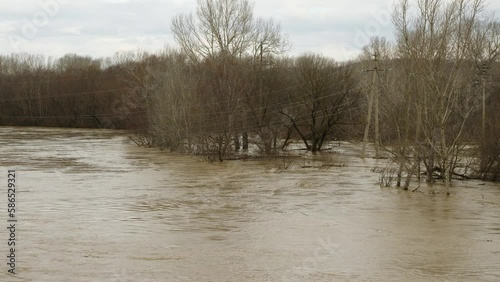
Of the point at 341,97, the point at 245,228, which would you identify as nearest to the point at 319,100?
the point at 341,97

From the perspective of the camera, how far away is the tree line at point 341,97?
22.7 metres

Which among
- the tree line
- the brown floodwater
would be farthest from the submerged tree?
the brown floodwater

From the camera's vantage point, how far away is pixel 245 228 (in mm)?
15922

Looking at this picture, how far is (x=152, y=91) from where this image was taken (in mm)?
49719

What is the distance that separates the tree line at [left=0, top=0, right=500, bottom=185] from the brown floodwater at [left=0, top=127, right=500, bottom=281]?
6.73 ft

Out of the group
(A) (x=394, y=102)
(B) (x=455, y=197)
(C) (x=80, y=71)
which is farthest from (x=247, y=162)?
(C) (x=80, y=71)

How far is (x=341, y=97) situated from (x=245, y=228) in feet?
104

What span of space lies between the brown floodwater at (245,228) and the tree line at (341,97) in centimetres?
205

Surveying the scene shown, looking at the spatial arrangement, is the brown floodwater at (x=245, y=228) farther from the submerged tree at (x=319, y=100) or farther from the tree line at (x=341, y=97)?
the submerged tree at (x=319, y=100)

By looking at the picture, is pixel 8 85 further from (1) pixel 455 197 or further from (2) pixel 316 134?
(1) pixel 455 197

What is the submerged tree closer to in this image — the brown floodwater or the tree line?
the tree line

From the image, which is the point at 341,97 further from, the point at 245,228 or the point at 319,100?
the point at 245,228

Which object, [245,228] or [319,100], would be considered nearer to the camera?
[245,228]

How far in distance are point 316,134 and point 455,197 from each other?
24.3 metres
